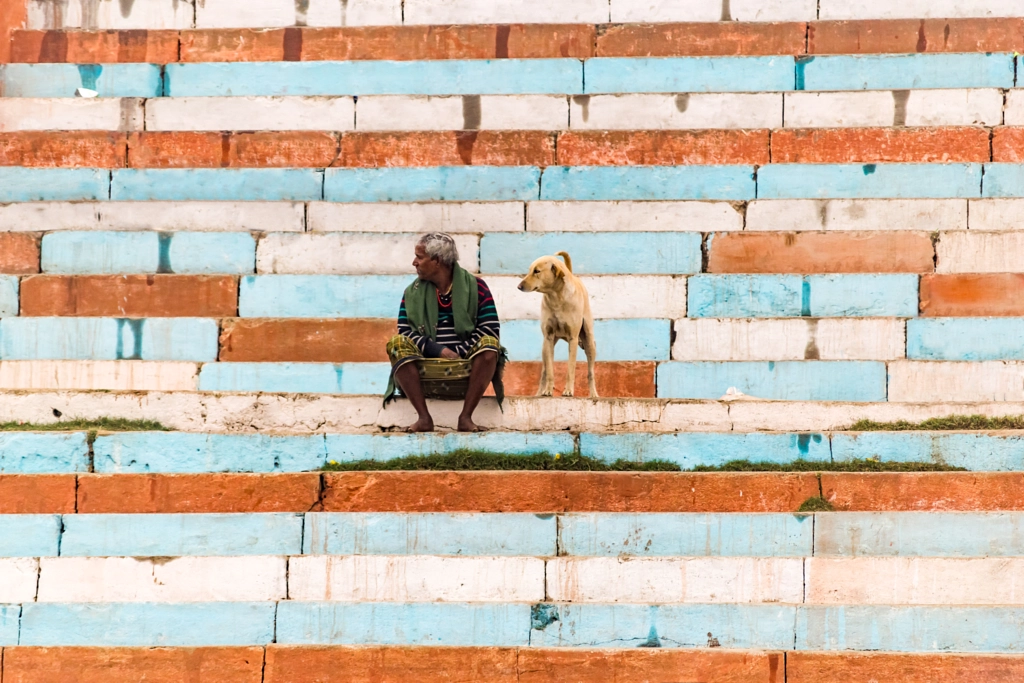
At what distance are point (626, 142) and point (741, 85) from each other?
4.14 ft

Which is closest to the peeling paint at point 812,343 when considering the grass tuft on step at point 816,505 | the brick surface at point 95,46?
the grass tuft on step at point 816,505

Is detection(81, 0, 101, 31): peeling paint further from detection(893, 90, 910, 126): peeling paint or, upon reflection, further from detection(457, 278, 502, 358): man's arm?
detection(893, 90, 910, 126): peeling paint

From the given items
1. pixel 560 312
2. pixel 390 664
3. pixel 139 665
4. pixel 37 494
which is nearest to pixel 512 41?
pixel 560 312

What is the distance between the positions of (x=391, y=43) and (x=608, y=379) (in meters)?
4.39

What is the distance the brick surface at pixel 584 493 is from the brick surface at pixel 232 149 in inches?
189

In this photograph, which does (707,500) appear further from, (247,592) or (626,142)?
(626,142)

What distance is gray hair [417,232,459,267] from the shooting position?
962 cm

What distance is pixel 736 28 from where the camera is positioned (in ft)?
45.2

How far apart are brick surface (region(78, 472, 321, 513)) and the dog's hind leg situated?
89.0 inches

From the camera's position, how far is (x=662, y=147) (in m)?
12.9

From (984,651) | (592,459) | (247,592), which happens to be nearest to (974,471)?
(984,651)

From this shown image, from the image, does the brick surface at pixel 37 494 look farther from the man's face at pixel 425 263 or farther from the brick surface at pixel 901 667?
the brick surface at pixel 901 667

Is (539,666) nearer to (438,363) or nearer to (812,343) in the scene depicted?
(438,363)

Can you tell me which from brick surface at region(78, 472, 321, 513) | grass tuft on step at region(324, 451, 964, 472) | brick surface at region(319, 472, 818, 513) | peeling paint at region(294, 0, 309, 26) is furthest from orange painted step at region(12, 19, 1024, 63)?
brick surface at region(78, 472, 321, 513)
